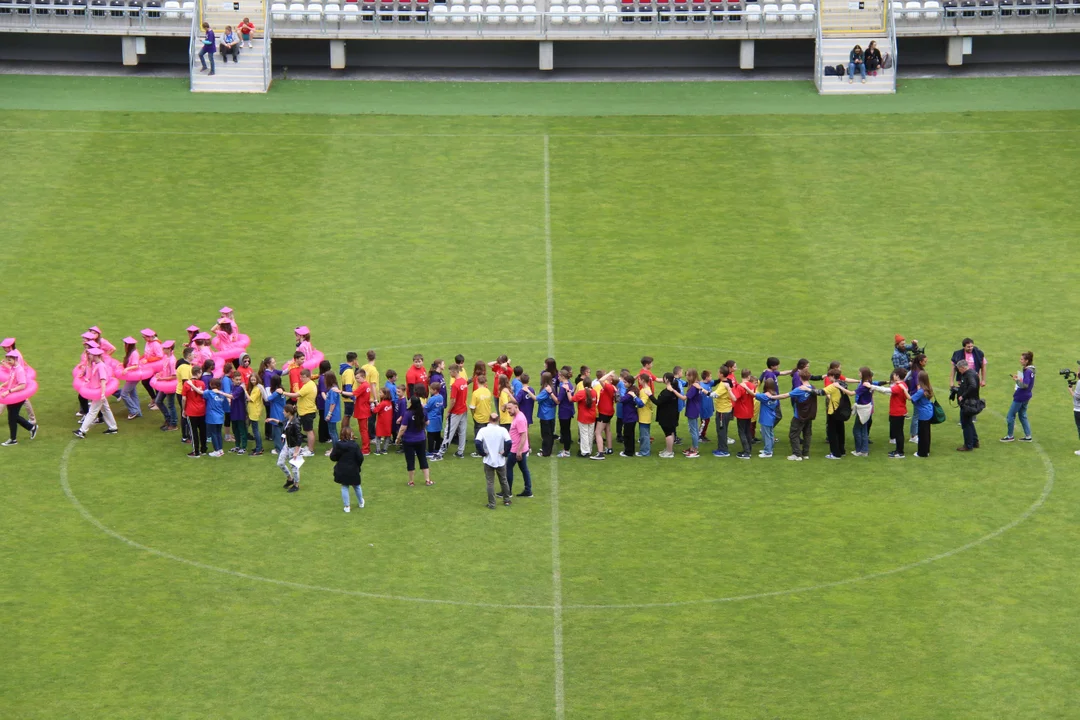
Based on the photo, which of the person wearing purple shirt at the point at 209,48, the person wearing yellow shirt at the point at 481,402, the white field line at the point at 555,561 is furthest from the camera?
the person wearing purple shirt at the point at 209,48

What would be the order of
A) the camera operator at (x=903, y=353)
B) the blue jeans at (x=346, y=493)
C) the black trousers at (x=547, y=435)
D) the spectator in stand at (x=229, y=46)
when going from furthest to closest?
the spectator in stand at (x=229, y=46) < the camera operator at (x=903, y=353) < the black trousers at (x=547, y=435) < the blue jeans at (x=346, y=493)

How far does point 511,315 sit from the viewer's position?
1449 inches

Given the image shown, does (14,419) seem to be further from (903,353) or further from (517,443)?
(903,353)

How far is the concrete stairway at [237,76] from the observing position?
49.8 m

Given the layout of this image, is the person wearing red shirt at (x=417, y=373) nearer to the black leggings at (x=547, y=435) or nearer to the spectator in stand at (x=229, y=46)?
the black leggings at (x=547, y=435)

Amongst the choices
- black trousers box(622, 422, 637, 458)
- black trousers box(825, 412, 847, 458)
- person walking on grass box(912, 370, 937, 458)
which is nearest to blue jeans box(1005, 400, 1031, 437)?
person walking on grass box(912, 370, 937, 458)

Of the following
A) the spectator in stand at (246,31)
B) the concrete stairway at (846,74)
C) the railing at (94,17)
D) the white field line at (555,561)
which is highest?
the railing at (94,17)

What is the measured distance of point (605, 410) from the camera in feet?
94.9

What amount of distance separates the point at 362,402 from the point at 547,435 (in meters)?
3.28

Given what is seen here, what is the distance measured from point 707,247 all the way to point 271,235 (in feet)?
35.0

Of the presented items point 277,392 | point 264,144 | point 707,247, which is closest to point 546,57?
point 264,144

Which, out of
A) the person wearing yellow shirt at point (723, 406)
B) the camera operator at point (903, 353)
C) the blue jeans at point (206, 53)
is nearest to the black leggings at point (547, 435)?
the person wearing yellow shirt at point (723, 406)

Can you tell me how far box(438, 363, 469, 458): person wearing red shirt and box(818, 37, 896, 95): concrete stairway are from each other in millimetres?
24253

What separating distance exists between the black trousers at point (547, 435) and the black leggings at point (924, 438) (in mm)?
6400
